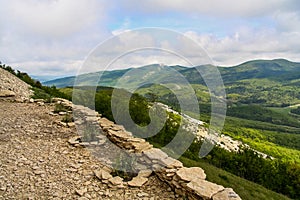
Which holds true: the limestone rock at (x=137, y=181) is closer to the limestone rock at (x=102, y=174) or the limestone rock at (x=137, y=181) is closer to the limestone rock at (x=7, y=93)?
the limestone rock at (x=102, y=174)

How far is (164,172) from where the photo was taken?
32.5ft

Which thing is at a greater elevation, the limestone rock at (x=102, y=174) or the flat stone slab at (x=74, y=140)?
the flat stone slab at (x=74, y=140)

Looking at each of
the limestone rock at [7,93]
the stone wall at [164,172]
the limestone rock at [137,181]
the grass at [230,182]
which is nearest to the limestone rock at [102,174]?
the stone wall at [164,172]

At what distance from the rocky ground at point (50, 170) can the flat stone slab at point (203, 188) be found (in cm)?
84

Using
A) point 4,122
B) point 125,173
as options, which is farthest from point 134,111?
point 125,173

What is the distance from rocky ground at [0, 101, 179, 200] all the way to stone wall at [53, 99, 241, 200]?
28 centimetres

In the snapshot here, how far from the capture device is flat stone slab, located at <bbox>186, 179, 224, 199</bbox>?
823cm

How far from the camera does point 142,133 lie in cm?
2200

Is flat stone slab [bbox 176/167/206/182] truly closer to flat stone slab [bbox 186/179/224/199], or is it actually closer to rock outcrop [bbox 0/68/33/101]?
flat stone slab [bbox 186/179/224/199]

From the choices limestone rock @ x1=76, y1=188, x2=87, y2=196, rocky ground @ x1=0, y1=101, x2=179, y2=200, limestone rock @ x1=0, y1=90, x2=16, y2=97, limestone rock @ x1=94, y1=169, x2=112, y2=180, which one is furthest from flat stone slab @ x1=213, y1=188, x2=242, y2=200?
limestone rock @ x1=0, y1=90, x2=16, y2=97

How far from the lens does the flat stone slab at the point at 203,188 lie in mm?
8227

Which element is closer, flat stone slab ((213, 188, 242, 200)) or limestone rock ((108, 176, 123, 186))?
flat stone slab ((213, 188, 242, 200))

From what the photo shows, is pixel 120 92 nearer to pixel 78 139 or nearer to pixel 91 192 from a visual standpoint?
pixel 78 139

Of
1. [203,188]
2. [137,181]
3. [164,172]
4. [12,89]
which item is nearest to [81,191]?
[137,181]
